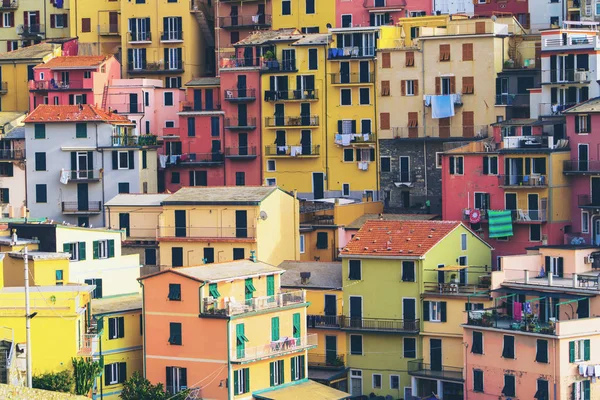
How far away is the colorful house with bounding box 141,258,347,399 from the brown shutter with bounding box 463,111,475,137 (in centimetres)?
2455

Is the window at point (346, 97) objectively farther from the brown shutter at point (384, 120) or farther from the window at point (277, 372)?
the window at point (277, 372)

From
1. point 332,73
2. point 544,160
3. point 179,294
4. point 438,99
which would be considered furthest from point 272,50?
point 179,294

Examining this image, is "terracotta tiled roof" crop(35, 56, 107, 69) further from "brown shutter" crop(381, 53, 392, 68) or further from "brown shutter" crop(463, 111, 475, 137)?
"brown shutter" crop(463, 111, 475, 137)

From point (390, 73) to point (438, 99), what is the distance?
359 centimetres

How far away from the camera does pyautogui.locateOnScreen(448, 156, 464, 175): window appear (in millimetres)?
109188

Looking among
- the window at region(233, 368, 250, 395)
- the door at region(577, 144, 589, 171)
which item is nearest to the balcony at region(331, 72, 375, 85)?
the door at region(577, 144, 589, 171)

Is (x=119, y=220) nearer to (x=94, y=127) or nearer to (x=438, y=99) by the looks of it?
(x=94, y=127)

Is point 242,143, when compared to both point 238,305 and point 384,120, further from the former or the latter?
point 238,305

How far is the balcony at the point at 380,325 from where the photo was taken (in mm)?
97562

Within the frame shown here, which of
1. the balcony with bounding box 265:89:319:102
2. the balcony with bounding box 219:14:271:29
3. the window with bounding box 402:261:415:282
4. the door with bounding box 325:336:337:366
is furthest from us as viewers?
the balcony with bounding box 219:14:271:29

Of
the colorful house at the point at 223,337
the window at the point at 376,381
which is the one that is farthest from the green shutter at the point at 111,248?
the window at the point at 376,381

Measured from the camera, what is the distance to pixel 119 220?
112 meters

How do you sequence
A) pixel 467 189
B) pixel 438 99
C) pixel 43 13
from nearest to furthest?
pixel 467 189 → pixel 438 99 → pixel 43 13

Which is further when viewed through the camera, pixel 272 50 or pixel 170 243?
pixel 272 50
